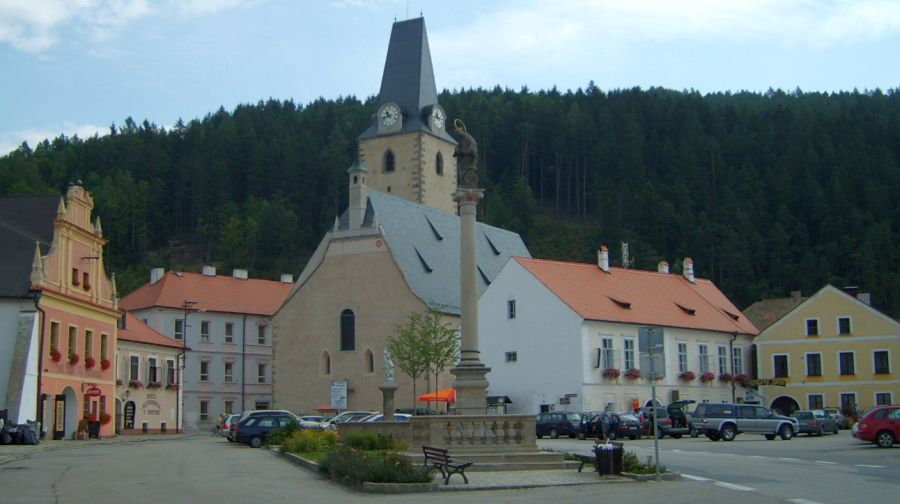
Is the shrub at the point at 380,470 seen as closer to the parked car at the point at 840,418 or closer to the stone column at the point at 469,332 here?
the stone column at the point at 469,332

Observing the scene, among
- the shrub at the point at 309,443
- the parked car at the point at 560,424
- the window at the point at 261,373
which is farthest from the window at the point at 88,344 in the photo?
the window at the point at 261,373

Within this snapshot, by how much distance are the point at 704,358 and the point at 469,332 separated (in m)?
39.6

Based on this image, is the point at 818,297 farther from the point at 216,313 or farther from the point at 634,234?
the point at 634,234

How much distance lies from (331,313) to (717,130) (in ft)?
298

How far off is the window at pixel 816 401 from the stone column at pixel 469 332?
41506 millimetres

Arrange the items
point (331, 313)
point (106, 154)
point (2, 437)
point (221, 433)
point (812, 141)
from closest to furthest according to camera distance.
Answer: point (2, 437)
point (221, 433)
point (331, 313)
point (812, 141)
point (106, 154)

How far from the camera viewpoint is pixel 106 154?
16062 cm

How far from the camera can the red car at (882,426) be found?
38.2 meters

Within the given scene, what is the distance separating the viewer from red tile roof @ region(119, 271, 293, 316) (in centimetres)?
8375

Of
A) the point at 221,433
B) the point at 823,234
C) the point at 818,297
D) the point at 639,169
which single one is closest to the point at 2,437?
the point at 221,433

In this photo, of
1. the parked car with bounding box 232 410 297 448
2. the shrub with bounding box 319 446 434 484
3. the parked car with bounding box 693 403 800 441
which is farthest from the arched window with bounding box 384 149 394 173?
the shrub with bounding box 319 446 434 484

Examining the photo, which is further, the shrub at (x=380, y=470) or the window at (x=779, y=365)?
the window at (x=779, y=365)

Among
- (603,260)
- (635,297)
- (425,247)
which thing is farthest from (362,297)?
(635,297)

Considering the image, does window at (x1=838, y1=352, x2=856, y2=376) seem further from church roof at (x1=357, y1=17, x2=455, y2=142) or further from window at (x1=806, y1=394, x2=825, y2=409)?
church roof at (x1=357, y1=17, x2=455, y2=142)
